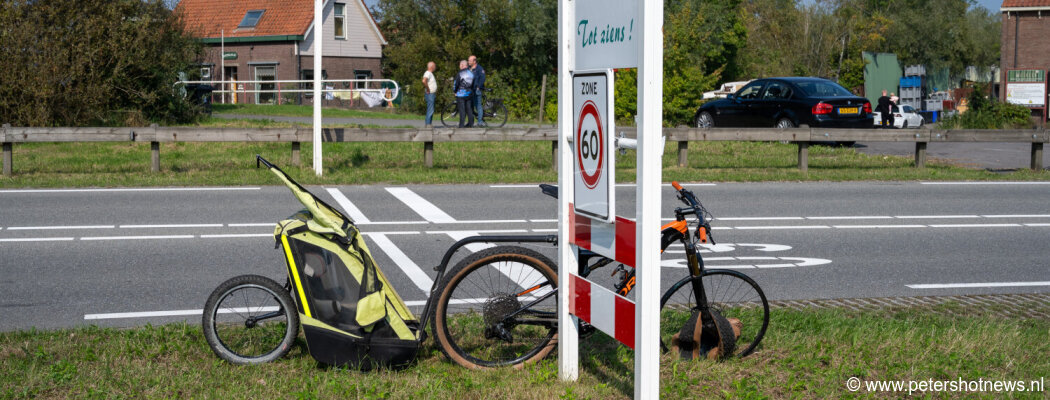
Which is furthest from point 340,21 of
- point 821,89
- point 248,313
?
point 248,313

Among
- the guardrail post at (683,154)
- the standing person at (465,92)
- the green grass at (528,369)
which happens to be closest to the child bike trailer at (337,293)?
the green grass at (528,369)

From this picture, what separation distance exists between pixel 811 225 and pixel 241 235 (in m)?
6.09

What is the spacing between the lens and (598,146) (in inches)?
181

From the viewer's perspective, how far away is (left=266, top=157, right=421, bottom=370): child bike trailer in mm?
5113

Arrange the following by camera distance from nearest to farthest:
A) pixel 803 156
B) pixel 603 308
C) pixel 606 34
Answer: pixel 606 34
pixel 603 308
pixel 803 156

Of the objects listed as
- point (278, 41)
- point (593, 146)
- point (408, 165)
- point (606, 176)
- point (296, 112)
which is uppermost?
point (278, 41)

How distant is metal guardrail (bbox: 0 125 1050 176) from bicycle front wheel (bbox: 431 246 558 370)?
10.6 metres

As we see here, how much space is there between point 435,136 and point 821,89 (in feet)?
31.4

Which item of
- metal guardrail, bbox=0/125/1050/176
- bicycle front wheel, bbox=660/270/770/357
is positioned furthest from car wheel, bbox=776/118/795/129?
bicycle front wheel, bbox=660/270/770/357

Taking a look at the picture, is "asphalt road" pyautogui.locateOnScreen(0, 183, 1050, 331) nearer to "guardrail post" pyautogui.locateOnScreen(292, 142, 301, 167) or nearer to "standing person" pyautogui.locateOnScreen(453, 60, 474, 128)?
"guardrail post" pyautogui.locateOnScreen(292, 142, 301, 167)

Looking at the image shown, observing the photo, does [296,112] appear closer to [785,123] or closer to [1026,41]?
[785,123]

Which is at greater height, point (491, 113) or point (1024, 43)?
point (1024, 43)

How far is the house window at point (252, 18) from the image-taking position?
5059cm

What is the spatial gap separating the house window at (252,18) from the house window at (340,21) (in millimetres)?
3832
